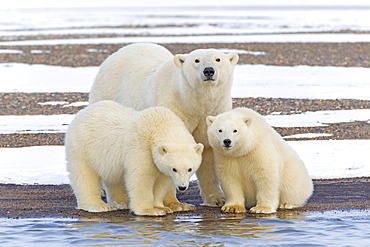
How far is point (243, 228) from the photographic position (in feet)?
20.7

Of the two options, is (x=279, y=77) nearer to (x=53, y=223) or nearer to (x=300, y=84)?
(x=300, y=84)

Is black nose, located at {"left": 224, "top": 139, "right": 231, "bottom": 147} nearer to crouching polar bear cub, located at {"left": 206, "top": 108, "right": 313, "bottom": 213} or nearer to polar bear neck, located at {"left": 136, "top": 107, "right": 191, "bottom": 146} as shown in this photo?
crouching polar bear cub, located at {"left": 206, "top": 108, "right": 313, "bottom": 213}

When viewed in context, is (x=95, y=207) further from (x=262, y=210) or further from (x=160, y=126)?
(x=262, y=210)

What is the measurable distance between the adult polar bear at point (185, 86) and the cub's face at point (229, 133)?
0.40 metres

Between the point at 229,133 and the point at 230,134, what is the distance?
0.06 feet

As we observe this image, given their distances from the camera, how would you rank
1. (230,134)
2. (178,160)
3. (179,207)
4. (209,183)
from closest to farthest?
(178,160) < (230,134) < (179,207) < (209,183)

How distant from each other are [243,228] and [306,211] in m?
0.96

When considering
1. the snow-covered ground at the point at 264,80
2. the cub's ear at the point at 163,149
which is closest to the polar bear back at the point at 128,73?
the cub's ear at the point at 163,149

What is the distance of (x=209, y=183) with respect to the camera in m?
7.56

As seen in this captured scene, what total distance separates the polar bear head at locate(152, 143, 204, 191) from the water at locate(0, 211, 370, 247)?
440 millimetres

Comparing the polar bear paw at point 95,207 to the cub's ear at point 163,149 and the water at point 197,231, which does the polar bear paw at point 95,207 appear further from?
the cub's ear at point 163,149

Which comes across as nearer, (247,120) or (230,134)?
(230,134)

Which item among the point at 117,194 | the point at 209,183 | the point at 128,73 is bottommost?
the point at 117,194

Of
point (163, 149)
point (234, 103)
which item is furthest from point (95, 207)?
point (234, 103)
